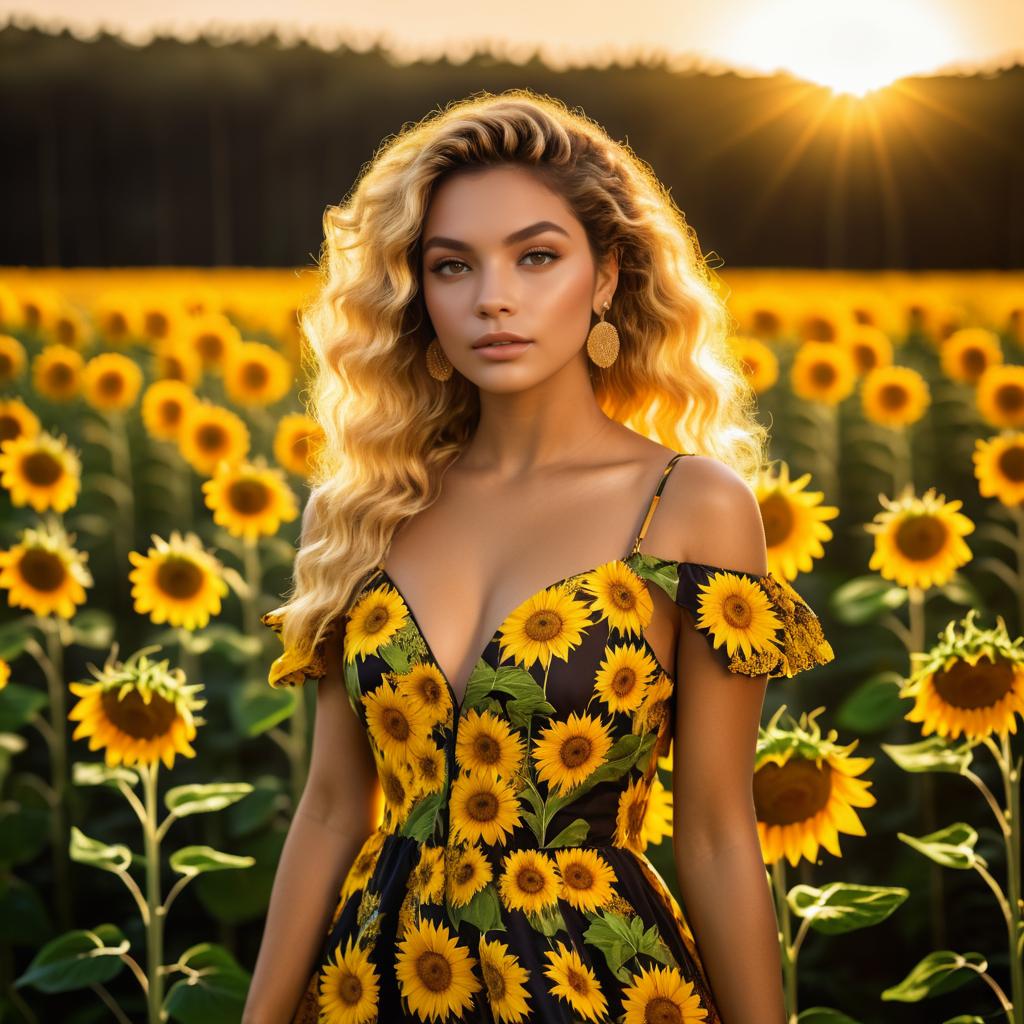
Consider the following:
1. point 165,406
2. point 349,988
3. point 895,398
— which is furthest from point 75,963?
point 895,398

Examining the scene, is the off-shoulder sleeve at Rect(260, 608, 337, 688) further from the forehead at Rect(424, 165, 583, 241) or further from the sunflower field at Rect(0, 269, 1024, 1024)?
the forehead at Rect(424, 165, 583, 241)

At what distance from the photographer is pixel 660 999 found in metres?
1.94

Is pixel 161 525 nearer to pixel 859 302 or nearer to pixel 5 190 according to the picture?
pixel 859 302

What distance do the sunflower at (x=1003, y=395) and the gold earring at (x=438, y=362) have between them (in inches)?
110

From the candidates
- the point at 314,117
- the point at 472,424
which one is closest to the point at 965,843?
the point at 472,424

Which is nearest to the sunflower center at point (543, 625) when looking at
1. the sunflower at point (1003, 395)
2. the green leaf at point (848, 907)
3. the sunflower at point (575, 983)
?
the sunflower at point (575, 983)

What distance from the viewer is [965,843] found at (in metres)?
2.54

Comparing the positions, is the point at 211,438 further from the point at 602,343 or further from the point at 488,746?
the point at 488,746

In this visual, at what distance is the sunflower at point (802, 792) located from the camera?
241 centimetres

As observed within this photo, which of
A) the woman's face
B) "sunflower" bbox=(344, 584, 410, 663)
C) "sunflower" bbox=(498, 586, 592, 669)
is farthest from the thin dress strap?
"sunflower" bbox=(344, 584, 410, 663)

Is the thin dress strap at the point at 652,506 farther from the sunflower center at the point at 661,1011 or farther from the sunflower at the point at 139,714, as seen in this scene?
the sunflower at the point at 139,714

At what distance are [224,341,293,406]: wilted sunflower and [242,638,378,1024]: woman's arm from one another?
3147 mm

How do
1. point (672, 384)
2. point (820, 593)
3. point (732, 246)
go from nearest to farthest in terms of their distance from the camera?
point (672, 384), point (820, 593), point (732, 246)

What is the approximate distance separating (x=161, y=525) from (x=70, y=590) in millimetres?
2315
